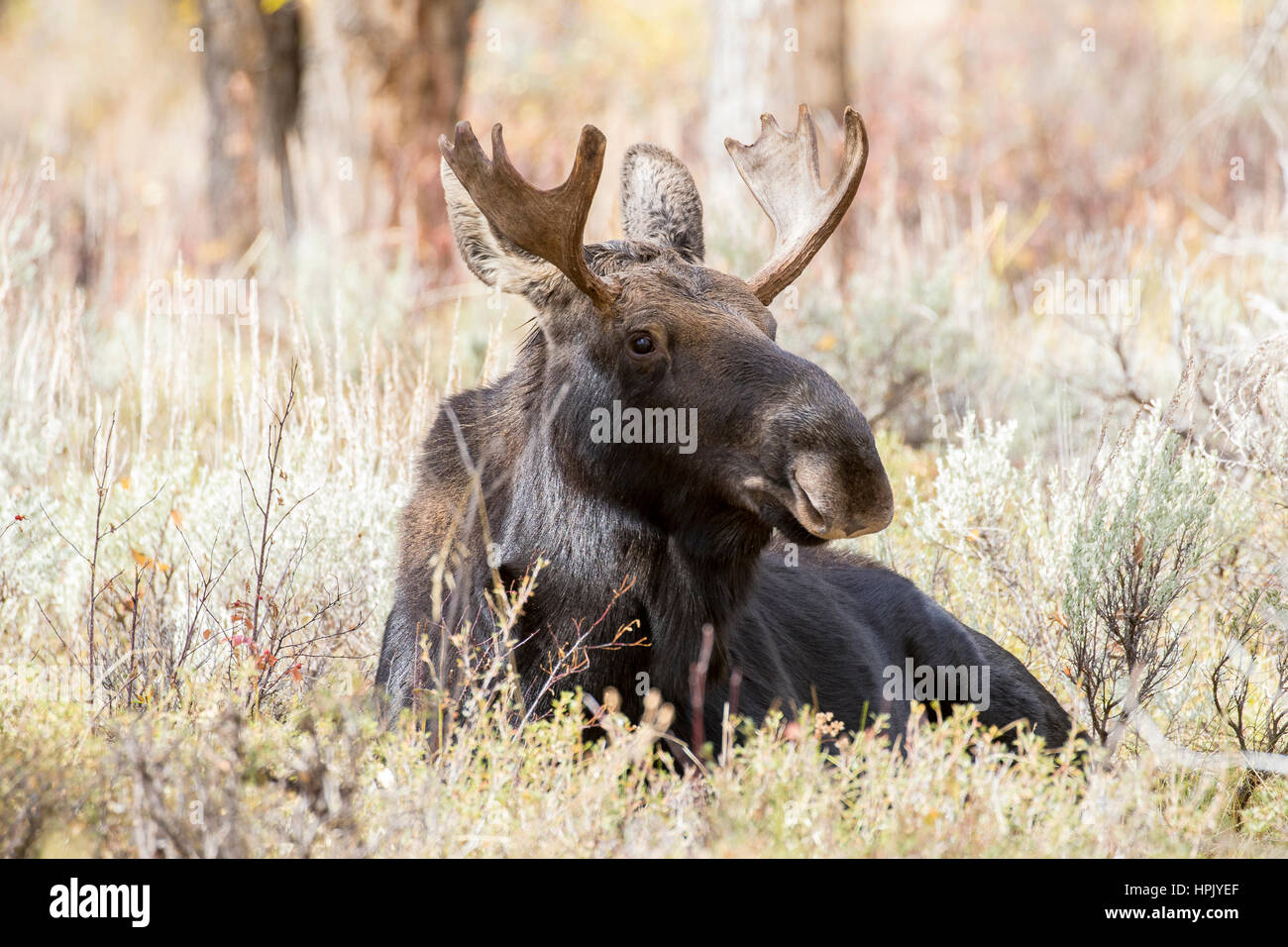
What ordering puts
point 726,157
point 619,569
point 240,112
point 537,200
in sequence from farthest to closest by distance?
point 240,112 → point 726,157 → point 619,569 → point 537,200

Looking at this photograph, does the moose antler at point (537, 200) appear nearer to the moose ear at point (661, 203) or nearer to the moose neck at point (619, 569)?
the moose neck at point (619, 569)

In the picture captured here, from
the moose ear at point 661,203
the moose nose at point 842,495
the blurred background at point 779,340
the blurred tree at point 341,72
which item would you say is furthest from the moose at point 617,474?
the blurred tree at point 341,72

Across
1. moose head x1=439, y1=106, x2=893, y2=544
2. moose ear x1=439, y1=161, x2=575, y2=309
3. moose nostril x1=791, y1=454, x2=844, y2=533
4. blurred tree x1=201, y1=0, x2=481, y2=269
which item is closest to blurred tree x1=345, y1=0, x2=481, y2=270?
blurred tree x1=201, y1=0, x2=481, y2=269

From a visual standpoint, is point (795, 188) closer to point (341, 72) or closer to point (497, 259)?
point (497, 259)

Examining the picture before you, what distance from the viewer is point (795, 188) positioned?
16.1 ft

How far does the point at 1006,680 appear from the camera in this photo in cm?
520

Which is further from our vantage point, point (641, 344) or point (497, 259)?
point (497, 259)

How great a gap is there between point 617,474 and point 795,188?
146 centimetres

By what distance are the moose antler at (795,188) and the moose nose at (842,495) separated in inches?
39.2

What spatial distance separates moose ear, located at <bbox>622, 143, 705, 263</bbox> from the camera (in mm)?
4703

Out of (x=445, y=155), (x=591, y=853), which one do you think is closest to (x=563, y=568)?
(x=591, y=853)

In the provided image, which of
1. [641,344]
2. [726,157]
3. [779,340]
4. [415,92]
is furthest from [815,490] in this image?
[415,92]

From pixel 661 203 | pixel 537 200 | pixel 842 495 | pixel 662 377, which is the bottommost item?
pixel 842 495

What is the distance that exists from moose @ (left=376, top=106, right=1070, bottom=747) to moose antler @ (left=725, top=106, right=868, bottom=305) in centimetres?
2
